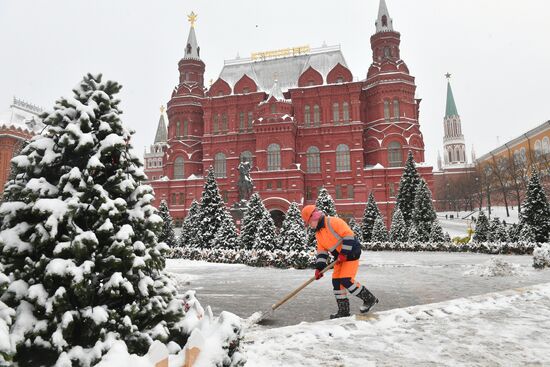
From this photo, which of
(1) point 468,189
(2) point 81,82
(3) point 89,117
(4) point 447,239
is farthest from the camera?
(1) point 468,189

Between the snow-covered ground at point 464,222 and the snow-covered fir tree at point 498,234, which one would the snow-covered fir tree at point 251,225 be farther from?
the snow-covered ground at point 464,222

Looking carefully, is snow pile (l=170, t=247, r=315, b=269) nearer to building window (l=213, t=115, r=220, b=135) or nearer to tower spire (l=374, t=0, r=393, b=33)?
building window (l=213, t=115, r=220, b=135)

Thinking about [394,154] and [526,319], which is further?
[394,154]

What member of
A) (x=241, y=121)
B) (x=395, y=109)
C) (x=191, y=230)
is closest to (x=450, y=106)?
(x=395, y=109)

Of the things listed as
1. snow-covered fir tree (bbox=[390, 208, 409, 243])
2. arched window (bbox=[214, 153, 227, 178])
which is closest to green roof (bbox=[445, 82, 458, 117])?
arched window (bbox=[214, 153, 227, 178])

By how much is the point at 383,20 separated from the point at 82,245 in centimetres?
5040

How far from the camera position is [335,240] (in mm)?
5387

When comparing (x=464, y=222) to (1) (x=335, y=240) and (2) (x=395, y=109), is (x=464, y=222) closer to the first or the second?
(2) (x=395, y=109)

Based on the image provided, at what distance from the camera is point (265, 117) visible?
41.1 metres

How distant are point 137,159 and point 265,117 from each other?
126ft

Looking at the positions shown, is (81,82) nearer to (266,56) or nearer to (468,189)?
(266,56)

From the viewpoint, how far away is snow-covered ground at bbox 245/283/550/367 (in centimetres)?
340

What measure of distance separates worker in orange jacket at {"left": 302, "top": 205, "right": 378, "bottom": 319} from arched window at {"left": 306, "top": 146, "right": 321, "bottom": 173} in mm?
36885

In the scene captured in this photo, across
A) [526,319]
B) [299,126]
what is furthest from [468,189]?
[526,319]
